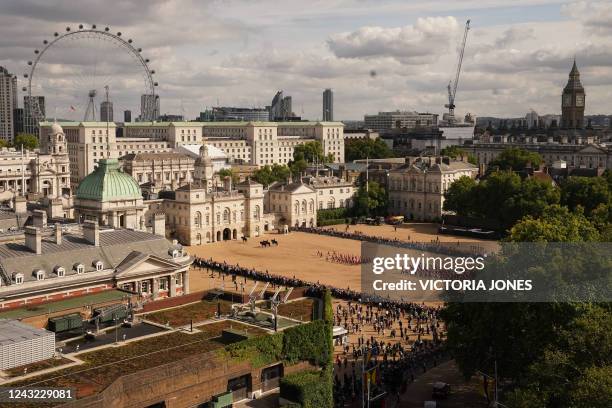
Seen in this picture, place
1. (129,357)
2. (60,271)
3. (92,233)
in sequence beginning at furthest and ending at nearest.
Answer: (92,233) < (60,271) < (129,357)

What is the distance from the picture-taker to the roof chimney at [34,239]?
56906mm

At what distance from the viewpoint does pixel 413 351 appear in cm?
5781

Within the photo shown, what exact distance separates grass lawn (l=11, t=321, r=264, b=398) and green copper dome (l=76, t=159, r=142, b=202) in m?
49.3

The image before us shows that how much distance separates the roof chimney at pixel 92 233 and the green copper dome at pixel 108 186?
27885 mm

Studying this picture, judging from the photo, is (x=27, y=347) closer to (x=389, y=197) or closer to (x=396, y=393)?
(x=396, y=393)

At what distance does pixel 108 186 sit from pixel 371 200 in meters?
60.5

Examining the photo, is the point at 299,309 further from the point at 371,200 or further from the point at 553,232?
the point at 371,200

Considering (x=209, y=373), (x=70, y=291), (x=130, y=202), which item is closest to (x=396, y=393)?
(x=209, y=373)

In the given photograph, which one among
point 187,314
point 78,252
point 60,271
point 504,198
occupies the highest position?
point 504,198

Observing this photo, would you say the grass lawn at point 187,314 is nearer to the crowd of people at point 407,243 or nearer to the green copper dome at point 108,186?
the green copper dome at point 108,186

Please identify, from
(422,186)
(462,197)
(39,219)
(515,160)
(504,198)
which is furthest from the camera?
(515,160)

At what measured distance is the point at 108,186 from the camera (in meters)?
90.2

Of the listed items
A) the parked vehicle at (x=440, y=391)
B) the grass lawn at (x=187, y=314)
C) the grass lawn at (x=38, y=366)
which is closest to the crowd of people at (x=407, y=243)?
the parked vehicle at (x=440, y=391)

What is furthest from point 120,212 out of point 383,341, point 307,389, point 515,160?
point 515,160
